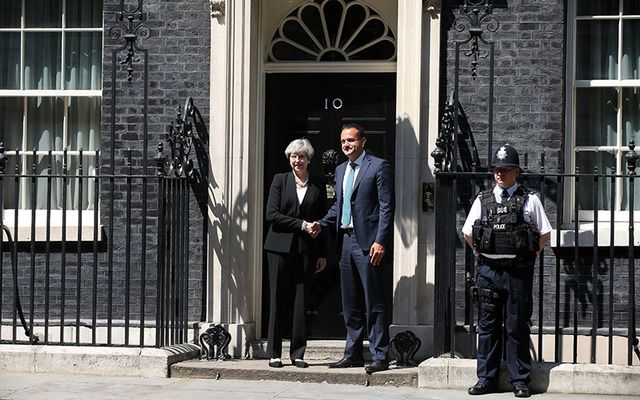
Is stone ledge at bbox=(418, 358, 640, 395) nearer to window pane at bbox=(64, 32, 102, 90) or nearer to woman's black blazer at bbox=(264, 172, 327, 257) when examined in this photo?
woman's black blazer at bbox=(264, 172, 327, 257)

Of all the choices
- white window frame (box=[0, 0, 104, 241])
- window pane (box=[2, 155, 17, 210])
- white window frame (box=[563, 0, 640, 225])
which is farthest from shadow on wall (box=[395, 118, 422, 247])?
window pane (box=[2, 155, 17, 210])

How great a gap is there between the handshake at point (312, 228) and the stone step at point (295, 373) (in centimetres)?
106

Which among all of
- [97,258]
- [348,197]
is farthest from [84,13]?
[348,197]

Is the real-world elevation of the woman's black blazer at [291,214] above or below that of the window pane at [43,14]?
below

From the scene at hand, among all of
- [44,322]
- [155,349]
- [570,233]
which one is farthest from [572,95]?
[44,322]

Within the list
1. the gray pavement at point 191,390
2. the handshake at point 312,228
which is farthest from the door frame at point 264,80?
the gray pavement at point 191,390

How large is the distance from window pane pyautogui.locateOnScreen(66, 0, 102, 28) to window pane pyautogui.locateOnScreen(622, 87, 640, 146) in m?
4.66

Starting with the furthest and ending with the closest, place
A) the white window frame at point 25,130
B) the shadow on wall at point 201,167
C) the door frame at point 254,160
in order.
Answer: the white window frame at point 25,130, the shadow on wall at point 201,167, the door frame at point 254,160

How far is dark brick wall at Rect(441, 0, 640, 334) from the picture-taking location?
35.7 feet

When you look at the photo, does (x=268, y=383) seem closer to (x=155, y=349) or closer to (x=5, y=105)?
(x=155, y=349)

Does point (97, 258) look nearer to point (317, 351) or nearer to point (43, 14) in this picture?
point (317, 351)

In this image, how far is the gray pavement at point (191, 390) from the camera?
948cm

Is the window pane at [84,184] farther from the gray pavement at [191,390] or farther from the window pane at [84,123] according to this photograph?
the gray pavement at [191,390]

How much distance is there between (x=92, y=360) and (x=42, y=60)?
302 centimetres
